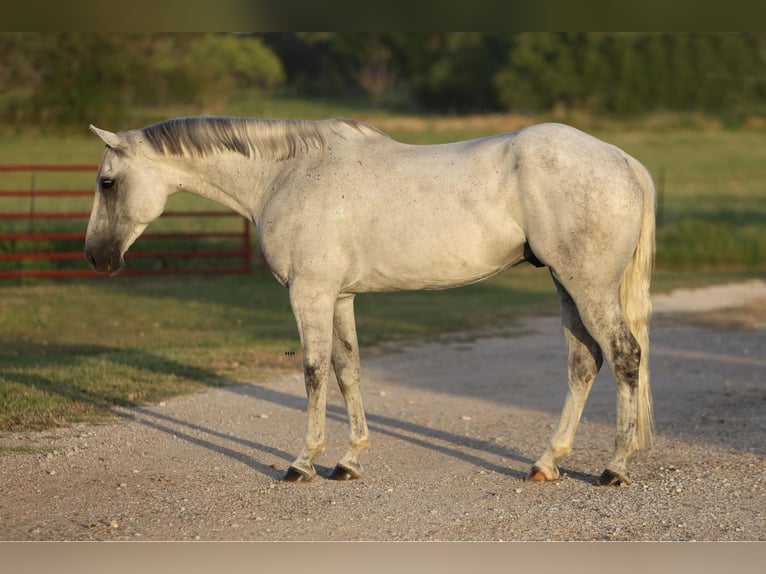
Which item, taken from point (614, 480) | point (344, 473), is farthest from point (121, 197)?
point (614, 480)

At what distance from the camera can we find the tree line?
2191 centimetres

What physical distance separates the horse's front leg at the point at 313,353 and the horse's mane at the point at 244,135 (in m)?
0.81

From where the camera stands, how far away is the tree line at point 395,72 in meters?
21.9

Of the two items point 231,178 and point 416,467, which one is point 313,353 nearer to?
point 416,467

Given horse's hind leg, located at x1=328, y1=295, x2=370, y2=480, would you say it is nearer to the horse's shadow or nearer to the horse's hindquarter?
the horse's shadow

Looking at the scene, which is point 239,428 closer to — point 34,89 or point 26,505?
point 26,505

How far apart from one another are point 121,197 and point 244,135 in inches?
→ 29.6

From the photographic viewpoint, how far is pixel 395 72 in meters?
37.9

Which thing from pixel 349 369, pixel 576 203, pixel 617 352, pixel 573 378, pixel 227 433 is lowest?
pixel 227 433

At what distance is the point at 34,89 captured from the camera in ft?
69.8

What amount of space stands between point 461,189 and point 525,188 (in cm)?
33

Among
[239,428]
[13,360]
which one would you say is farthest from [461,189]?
[13,360]

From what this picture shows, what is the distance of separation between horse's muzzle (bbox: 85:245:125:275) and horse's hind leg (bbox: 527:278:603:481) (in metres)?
2.44

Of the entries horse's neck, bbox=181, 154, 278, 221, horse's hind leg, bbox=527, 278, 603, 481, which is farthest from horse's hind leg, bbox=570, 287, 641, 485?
horse's neck, bbox=181, 154, 278, 221
